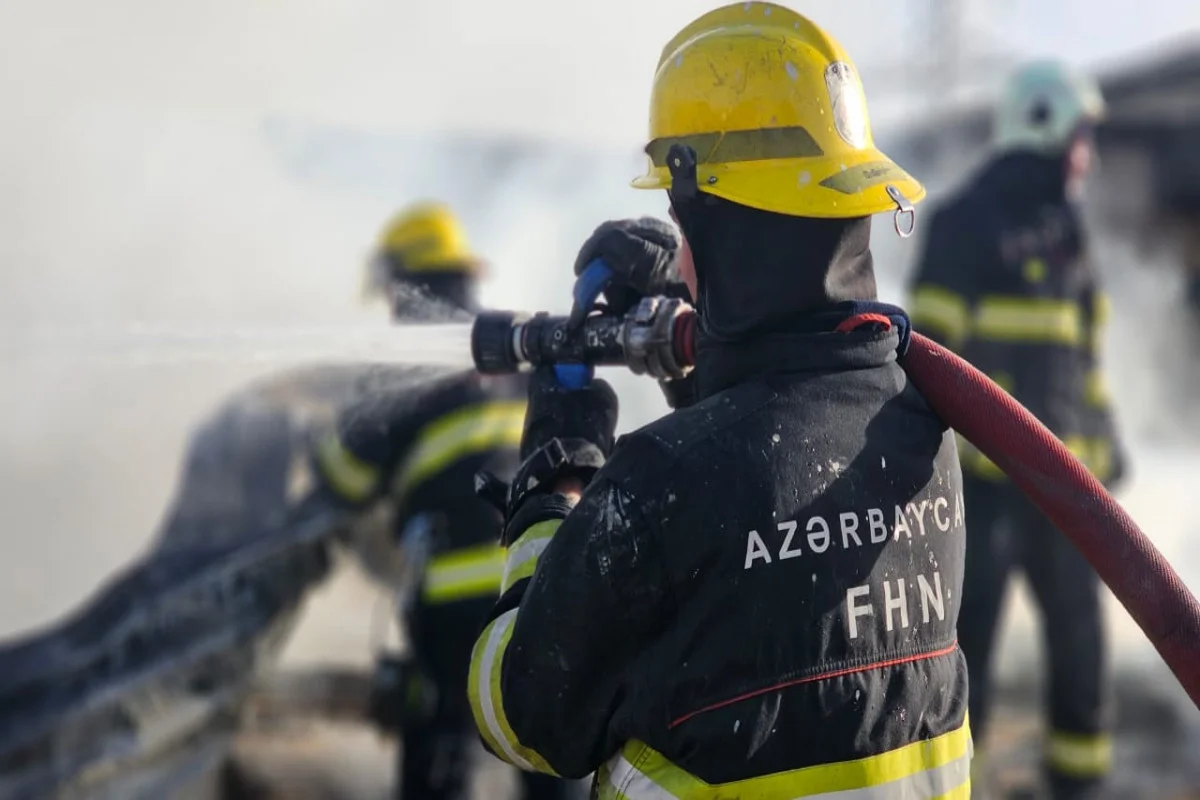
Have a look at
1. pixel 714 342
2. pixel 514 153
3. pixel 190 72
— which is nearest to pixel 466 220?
pixel 514 153

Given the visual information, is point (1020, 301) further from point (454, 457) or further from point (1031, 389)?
point (454, 457)

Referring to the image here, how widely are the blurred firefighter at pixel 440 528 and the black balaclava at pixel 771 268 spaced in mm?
1889

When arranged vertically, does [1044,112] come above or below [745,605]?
above

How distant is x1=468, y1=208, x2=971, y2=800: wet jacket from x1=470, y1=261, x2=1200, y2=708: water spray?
0.32 feet

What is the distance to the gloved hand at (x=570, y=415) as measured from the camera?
194 cm

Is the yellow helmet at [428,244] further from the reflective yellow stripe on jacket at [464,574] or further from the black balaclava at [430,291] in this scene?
the reflective yellow stripe on jacket at [464,574]

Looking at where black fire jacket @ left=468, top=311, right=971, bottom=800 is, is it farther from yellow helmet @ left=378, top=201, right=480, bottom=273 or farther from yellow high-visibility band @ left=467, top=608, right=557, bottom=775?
yellow helmet @ left=378, top=201, right=480, bottom=273

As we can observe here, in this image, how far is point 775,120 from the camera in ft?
5.65

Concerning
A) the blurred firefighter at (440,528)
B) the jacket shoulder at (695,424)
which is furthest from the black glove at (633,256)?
the blurred firefighter at (440,528)

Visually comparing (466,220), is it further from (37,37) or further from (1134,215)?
(1134,215)

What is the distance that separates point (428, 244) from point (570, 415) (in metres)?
2.29

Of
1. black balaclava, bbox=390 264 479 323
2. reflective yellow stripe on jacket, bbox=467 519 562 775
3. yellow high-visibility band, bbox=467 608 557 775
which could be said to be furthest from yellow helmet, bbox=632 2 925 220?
black balaclava, bbox=390 264 479 323

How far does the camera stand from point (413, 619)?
3730 mm

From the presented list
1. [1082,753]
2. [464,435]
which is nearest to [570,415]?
[464,435]
